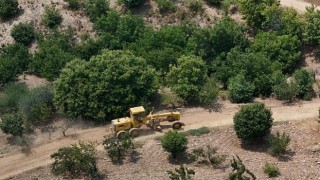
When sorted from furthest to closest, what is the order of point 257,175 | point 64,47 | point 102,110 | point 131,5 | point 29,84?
point 131,5, point 64,47, point 29,84, point 102,110, point 257,175

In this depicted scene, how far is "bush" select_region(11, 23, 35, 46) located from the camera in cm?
6091

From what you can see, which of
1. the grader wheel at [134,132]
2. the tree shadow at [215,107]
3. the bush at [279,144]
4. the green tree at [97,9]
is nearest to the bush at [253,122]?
the bush at [279,144]

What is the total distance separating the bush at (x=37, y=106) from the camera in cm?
4678

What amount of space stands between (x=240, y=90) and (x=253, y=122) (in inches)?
305

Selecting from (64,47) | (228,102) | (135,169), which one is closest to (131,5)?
(64,47)

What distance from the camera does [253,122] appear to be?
41.5m

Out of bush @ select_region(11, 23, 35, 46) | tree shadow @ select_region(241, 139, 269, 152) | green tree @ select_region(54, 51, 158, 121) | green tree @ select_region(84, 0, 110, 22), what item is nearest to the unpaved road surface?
green tree @ select_region(54, 51, 158, 121)

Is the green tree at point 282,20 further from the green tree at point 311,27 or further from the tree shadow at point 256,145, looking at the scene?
the tree shadow at point 256,145

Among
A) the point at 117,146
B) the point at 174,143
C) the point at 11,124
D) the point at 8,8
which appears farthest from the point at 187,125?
the point at 8,8

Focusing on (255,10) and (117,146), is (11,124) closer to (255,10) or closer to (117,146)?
(117,146)

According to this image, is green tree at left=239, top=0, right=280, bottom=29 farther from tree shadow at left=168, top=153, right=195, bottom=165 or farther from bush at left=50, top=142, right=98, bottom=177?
bush at left=50, top=142, right=98, bottom=177

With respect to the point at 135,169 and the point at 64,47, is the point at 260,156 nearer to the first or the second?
the point at 135,169

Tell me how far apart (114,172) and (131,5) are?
26578 millimetres

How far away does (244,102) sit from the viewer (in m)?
49.2
